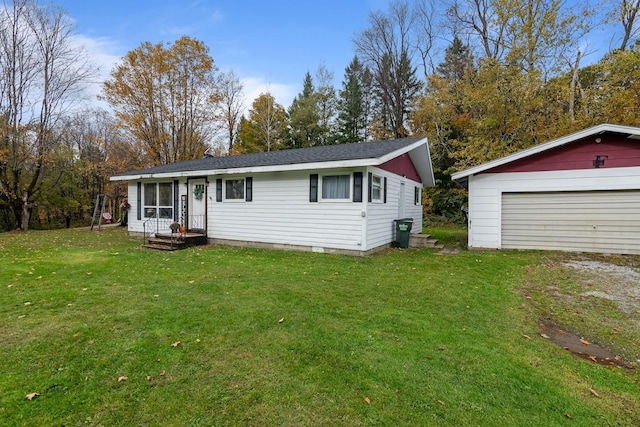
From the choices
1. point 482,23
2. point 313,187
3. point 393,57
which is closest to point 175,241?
point 313,187

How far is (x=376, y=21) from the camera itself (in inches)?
896

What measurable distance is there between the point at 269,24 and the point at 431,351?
16050mm

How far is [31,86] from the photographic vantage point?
51.1ft

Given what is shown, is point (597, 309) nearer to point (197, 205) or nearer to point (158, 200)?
point (197, 205)

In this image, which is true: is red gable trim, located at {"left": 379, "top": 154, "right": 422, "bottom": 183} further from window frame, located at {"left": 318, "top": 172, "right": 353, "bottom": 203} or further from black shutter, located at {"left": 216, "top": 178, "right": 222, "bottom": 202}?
black shutter, located at {"left": 216, "top": 178, "right": 222, "bottom": 202}

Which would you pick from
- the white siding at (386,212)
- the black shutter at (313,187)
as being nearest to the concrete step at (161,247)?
the black shutter at (313,187)

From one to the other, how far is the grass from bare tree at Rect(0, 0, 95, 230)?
13638mm

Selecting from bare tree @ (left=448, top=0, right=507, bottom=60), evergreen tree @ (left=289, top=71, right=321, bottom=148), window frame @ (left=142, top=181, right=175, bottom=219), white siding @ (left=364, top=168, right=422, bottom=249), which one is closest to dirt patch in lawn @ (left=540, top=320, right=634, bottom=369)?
white siding @ (left=364, top=168, right=422, bottom=249)

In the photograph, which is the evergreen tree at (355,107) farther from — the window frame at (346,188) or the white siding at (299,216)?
the window frame at (346,188)

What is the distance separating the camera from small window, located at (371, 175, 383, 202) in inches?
348

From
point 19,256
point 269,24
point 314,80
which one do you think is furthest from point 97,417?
point 314,80

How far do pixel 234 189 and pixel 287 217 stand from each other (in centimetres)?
235

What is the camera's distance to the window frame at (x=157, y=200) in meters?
11.8

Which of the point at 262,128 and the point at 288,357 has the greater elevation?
the point at 262,128
